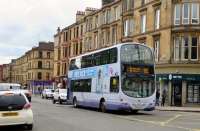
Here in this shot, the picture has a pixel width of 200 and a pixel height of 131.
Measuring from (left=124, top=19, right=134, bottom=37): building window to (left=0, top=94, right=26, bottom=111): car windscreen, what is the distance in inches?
1645

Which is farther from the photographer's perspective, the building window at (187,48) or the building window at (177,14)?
the building window at (177,14)

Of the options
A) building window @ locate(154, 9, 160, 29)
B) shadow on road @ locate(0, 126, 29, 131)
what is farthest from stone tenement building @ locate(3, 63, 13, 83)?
shadow on road @ locate(0, 126, 29, 131)

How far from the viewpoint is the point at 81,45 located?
267ft

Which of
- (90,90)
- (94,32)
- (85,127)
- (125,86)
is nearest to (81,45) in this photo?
(94,32)

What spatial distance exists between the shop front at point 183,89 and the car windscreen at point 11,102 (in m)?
32.6

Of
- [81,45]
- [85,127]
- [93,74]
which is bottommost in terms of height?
[85,127]

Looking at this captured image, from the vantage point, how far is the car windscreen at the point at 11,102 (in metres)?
17.7

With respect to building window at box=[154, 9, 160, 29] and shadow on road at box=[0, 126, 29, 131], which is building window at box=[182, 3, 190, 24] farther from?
shadow on road at box=[0, 126, 29, 131]

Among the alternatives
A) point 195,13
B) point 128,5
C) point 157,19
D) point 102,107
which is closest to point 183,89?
point 195,13

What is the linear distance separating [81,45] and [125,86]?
5178 cm

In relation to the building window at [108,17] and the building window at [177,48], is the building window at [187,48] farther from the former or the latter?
the building window at [108,17]

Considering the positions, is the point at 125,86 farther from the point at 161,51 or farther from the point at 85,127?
the point at 161,51

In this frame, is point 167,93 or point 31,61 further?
point 31,61

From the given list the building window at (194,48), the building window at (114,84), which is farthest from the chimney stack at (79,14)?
the building window at (114,84)
